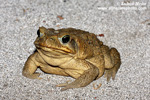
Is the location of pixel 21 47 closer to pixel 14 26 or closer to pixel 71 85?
pixel 14 26

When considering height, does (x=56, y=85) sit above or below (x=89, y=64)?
below

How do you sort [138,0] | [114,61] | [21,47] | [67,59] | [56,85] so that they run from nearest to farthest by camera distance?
1. [67,59]
2. [56,85]
3. [114,61]
4. [21,47]
5. [138,0]

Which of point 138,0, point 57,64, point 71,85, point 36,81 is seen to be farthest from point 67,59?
point 138,0

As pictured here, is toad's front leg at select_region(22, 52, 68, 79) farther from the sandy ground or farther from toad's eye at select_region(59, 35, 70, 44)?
toad's eye at select_region(59, 35, 70, 44)

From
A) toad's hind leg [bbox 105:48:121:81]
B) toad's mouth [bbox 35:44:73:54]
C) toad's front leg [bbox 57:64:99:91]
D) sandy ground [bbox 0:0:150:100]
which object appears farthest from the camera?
toad's hind leg [bbox 105:48:121:81]

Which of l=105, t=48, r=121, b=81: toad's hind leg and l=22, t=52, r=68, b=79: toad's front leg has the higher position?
l=22, t=52, r=68, b=79: toad's front leg

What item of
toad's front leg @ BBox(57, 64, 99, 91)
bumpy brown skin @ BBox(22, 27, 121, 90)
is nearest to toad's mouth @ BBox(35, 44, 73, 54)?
bumpy brown skin @ BBox(22, 27, 121, 90)
